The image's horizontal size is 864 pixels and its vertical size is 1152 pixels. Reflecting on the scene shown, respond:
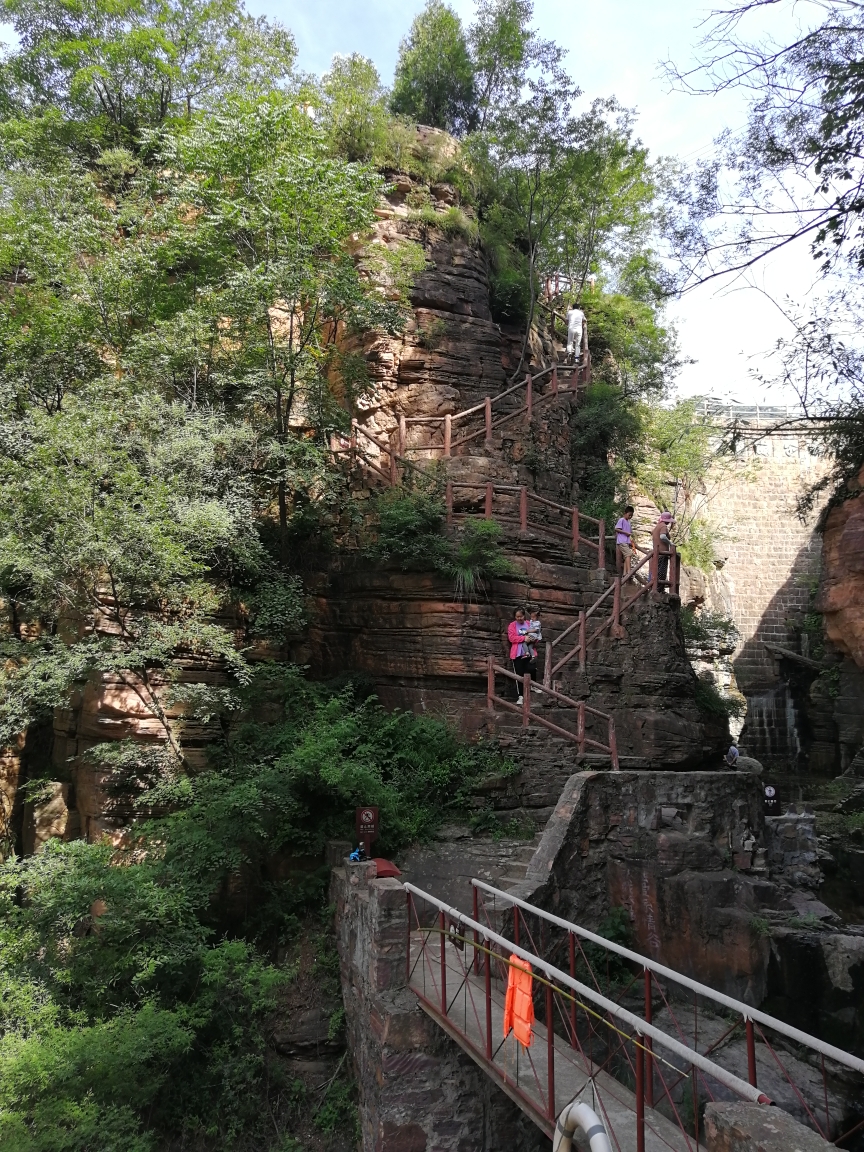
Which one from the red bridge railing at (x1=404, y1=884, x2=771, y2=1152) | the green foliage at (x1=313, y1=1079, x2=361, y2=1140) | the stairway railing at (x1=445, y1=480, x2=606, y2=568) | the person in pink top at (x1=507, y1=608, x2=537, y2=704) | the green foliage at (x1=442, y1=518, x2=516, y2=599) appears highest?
the stairway railing at (x1=445, y1=480, x2=606, y2=568)

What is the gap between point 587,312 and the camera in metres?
22.2

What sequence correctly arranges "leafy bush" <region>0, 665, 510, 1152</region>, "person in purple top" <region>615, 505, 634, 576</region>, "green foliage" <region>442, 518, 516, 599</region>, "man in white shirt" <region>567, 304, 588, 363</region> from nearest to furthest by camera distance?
"leafy bush" <region>0, 665, 510, 1152</region>, "green foliage" <region>442, 518, 516, 599</region>, "person in purple top" <region>615, 505, 634, 576</region>, "man in white shirt" <region>567, 304, 588, 363</region>

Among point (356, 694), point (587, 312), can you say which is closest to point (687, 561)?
point (587, 312)

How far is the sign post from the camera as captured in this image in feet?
28.3

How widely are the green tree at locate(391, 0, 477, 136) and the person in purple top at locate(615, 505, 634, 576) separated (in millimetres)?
13729

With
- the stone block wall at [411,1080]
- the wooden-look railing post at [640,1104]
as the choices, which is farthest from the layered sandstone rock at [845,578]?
the wooden-look railing post at [640,1104]

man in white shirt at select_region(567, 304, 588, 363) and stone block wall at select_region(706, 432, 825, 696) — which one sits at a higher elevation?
man in white shirt at select_region(567, 304, 588, 363)

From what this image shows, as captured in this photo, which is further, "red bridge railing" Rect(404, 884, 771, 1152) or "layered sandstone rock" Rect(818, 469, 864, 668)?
"layered sandstone rock" Rect(818, 469, 864, 668)

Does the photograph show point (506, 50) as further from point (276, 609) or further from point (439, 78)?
point (276, 609)

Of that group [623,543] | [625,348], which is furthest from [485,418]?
[625,348]

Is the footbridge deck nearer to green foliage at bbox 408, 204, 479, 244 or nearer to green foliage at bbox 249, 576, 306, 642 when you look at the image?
green foliage at bbox 249, 576, 306, 642

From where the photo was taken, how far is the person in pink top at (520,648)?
11.0 m

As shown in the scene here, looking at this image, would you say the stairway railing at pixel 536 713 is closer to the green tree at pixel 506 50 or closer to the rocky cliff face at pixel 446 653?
the rocky cliff face at pixel 446 653

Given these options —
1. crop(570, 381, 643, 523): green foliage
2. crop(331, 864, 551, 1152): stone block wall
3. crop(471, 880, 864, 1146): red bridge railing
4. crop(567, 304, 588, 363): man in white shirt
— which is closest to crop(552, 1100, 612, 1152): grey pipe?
crop(471, 880, 864, 1146): red bridge railing
